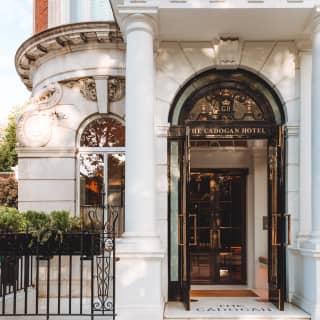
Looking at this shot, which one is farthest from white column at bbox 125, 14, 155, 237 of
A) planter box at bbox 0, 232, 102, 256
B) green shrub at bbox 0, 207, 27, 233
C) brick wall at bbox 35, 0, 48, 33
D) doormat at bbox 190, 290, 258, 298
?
brick wall at bbox 35, 0, 48, 33

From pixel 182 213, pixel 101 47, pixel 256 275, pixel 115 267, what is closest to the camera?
pixel 115 267

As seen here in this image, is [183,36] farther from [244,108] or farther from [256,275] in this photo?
[256,275]

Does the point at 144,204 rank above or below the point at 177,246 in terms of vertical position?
above

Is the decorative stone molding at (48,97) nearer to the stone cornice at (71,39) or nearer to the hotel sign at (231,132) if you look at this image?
the stone cornice at (71,39)

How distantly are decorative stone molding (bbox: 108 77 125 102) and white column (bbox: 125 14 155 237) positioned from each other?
6.61 ft

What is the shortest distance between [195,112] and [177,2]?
1982 millimetres

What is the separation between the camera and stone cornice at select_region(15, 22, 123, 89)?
9.23 meters

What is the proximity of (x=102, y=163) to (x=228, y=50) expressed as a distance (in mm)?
3050

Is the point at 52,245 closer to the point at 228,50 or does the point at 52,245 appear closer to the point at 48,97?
the point at 48,97

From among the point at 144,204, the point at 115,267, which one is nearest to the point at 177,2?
the point at 144,204

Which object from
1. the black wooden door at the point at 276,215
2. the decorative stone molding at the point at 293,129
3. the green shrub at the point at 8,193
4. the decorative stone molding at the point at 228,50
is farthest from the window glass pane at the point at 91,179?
the green shrub at the point at 8,193

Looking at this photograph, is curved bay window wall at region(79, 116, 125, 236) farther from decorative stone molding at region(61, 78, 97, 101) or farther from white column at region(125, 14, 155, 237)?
white column at region(125, 14, 155, 237)

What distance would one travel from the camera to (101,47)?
950 cm

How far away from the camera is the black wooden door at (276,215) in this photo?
7.94 metres
